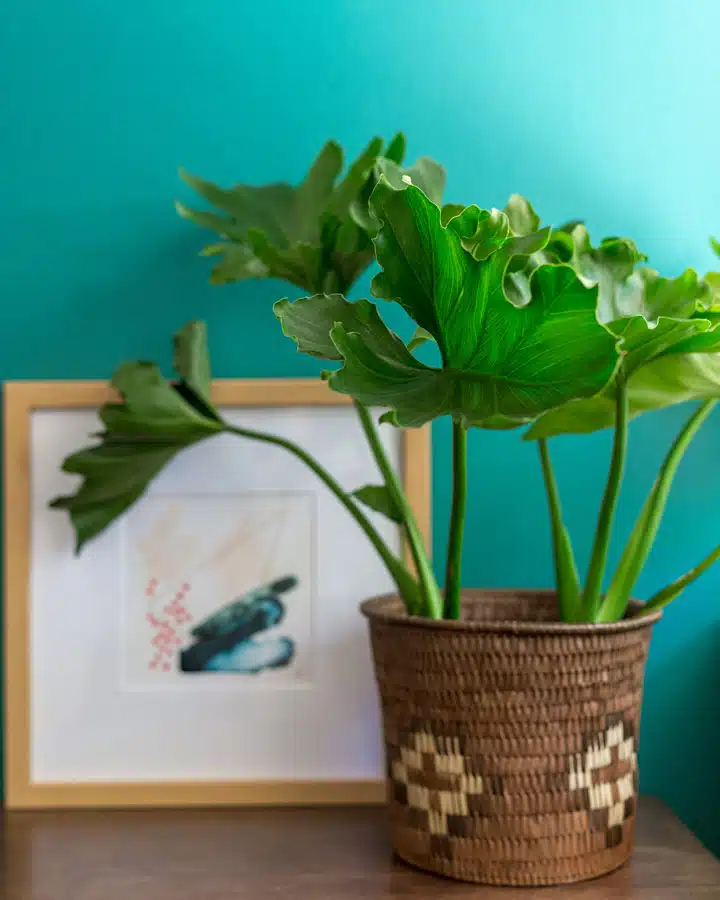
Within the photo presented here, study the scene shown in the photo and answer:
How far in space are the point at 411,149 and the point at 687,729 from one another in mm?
698

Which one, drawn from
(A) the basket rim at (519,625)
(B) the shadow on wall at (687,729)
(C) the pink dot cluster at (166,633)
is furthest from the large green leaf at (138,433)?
(B) the shadow on wall at (687,729)

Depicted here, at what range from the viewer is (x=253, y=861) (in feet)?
2.61

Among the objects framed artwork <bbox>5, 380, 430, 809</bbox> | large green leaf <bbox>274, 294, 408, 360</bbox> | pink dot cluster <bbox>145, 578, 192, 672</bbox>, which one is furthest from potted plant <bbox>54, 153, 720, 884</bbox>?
pink dot cluster <bbox>145, 578, 192, 672</bbox>

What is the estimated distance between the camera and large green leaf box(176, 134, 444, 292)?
77cm

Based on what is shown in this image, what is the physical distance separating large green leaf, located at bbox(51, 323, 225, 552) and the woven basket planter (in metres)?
0.30

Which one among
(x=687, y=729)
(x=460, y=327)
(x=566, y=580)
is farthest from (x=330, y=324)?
(x=687, y=729)

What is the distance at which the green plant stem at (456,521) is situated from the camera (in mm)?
701

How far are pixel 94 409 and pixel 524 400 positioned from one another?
55cm

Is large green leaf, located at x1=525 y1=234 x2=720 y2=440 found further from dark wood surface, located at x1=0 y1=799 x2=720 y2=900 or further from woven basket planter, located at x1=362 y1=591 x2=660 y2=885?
dark wood surface, located at x1=0 y1=799 x2=720 y2=900

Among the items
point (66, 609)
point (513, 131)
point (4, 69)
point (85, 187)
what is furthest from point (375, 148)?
point (66, 609)

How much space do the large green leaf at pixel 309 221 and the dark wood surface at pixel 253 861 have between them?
508 mm

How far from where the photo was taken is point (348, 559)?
0.97 meters

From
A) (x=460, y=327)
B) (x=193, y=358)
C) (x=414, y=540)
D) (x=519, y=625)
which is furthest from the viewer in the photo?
(x=193, y=358)

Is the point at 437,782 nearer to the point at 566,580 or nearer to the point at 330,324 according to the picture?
the point at 566,580
